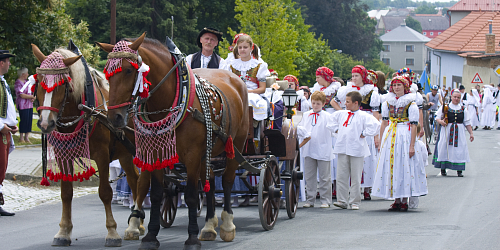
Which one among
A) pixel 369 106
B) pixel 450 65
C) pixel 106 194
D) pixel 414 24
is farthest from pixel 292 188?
pixel 414 24

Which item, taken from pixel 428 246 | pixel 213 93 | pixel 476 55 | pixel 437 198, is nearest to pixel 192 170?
pixel 213 93

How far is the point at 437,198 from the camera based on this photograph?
10898mm

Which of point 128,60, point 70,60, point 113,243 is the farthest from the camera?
point 113,243

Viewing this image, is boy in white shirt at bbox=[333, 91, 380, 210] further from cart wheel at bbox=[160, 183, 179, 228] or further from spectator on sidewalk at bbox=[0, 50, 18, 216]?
spectator on sidewalk at bbox=[0, 50, 18, 216]

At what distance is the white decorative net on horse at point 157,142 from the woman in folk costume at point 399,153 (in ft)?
15.1

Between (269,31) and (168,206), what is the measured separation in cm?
2226

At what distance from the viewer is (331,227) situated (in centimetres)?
802

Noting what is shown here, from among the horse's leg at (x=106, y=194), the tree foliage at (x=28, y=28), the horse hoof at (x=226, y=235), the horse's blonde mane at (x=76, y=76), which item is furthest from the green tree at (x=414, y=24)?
the horse's blonde mane at (x=76, y=76)

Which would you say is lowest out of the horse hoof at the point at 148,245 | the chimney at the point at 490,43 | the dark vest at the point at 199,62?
the horse hoof at the point at 148,245

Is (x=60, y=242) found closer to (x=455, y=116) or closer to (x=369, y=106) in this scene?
(x=369, y=106)

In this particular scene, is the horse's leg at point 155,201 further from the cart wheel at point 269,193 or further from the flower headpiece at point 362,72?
the flower headpiece at point 362,72

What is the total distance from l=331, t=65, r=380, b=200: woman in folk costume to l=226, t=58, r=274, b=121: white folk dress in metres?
3.46

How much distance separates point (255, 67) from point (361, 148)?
8.13 feet

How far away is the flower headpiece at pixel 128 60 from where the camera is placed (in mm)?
5551
